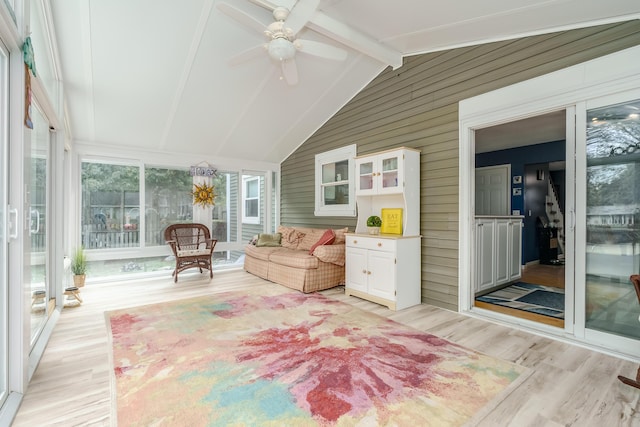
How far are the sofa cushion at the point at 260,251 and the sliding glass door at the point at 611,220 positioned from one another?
164 inches

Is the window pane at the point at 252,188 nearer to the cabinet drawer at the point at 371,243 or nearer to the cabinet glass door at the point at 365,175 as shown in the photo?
the cabinet glass door at the point at 365,175

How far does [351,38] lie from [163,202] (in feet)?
14.6

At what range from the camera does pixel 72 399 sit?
1903mm

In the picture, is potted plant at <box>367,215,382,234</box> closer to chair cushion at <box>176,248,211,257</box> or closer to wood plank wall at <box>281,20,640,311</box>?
wood plank wall at <box>281,20,640,311</box>

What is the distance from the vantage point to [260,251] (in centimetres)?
547

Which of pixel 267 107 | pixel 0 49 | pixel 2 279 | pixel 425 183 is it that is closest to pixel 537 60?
pixel 425 183

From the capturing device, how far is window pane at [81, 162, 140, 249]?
508cm

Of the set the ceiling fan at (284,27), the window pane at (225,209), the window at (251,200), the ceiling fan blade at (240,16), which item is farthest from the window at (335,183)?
the ceiling fan blade at (240,16)

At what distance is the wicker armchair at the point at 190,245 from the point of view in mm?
5133

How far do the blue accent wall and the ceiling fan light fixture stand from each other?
17.7 ft

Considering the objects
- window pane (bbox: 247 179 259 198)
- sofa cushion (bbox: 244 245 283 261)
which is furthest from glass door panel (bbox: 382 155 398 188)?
window pane (bbox: 247 179 259 198)

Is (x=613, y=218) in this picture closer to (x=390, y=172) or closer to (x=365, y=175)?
(x=390, y=172)

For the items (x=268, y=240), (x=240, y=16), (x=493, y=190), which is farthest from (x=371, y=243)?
(x=493, y=190)

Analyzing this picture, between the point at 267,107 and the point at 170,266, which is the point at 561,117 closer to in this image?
the point at 267,107
